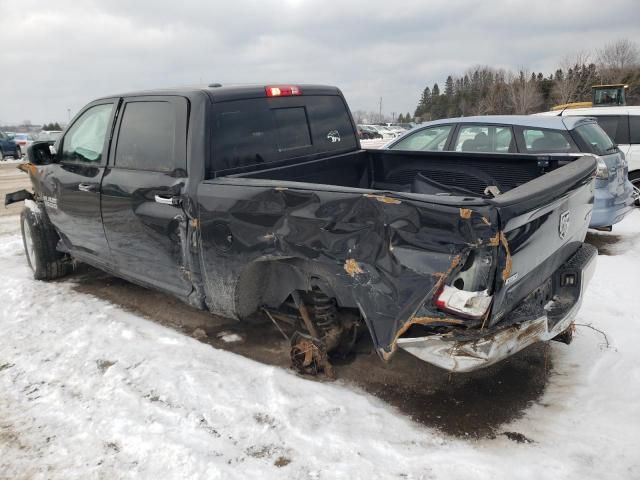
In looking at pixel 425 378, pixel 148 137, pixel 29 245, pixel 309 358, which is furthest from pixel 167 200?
pixel 29 245

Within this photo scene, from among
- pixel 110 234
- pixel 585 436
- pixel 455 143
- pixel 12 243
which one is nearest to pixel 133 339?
pixel 110 234

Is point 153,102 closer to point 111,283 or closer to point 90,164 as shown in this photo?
point 90,164

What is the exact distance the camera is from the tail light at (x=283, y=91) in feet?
13.1

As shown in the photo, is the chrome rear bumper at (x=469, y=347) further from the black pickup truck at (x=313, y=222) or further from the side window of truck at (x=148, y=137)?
the side window of truck at (x=148, y=137)

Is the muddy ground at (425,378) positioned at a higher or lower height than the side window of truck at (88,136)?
lower

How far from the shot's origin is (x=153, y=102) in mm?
3941

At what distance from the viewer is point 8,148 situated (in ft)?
80.8

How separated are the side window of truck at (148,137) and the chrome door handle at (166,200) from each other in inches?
7.8

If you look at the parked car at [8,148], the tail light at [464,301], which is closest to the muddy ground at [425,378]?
the tail light at [464,301]

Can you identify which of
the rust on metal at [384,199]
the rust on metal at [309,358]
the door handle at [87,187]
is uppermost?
the door handle at [87,187]

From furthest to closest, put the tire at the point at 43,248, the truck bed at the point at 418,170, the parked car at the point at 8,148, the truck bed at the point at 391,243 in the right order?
the parked car at the point at 8,148 < the tire at the point at 43,248 < the truck bed at the point at 418,170 < the truck bed at the point at 391,243

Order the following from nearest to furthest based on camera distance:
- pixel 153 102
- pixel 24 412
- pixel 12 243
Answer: pixel 24 412 < pixel 153 102 < pixel 12 243

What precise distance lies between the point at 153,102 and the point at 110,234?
1187mm

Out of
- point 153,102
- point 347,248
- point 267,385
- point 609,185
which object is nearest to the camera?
point 347,248
